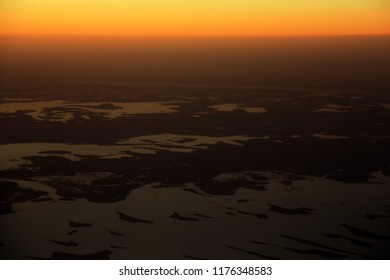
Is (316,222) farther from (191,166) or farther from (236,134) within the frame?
(236,134)

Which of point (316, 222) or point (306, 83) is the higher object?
point (306, 83)

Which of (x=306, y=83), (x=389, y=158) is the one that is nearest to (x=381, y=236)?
(x=389, y=158)

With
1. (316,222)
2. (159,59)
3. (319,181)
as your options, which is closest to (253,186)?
(319,181)

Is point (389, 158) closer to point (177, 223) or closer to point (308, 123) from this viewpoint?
point (308, 123)

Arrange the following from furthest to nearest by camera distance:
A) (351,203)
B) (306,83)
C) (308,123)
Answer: (306,83) < (308,123) < (351,203)

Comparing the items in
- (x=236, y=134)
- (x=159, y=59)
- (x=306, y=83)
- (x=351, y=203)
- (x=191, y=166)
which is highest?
(x=159, y=59)

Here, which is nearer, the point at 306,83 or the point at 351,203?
the point at 351,203

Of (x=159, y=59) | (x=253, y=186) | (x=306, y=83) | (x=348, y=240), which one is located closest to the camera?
(x=348, y=240)
